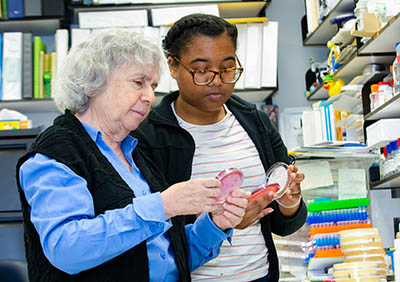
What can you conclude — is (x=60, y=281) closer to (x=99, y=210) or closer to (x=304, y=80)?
(x=99, y=210)

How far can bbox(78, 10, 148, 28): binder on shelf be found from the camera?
3.14 metres

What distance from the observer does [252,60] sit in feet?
10.2

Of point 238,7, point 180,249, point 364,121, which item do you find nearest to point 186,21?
point 180,249

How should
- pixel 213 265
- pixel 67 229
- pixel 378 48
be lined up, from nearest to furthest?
1. pixel 67 229
2. pixel 213 265
3. pixel 378 48

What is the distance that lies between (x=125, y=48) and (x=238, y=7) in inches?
84.7

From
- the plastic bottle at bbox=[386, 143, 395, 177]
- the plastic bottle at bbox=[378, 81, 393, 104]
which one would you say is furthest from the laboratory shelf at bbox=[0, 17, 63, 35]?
the plastic bottle at bbox=[386, 143, 395, 177]

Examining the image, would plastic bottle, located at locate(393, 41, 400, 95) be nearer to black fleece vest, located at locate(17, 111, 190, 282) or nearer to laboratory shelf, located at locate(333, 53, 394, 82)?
laboratory shelf, located at locate(333, 53, 394, 82)

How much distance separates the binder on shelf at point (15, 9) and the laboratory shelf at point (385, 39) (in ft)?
6.07

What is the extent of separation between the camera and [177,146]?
157cm

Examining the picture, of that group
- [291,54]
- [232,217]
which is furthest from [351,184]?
[291,54]

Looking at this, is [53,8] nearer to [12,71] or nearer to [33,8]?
[33,8]

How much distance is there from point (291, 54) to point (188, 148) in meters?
1.89

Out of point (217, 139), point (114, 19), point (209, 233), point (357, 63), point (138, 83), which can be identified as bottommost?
point (209, 233)

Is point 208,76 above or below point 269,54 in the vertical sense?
below
